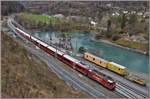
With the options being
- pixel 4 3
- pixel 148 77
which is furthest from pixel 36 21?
pixel 148 77

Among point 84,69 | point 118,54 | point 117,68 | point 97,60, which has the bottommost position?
point 118,54

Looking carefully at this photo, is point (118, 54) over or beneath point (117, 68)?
beneath

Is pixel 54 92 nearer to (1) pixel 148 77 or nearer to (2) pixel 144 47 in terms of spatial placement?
(1) pixel 148 77

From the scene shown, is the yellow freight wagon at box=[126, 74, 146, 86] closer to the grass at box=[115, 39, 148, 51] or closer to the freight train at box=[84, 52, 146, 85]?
the freight train at box=[84, 52, 146, 85]

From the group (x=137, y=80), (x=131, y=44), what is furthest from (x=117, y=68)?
(x=131, y=44)

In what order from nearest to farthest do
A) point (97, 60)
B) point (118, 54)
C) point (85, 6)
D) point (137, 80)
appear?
point (137, 80), point (97, 60), point (118, 54), point (85, 6)

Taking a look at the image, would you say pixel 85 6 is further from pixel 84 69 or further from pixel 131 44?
pixel 84 69

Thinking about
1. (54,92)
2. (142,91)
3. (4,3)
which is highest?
(4,3)

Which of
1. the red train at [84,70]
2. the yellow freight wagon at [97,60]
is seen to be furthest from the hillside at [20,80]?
the yellow freight wagon at [97,60]
